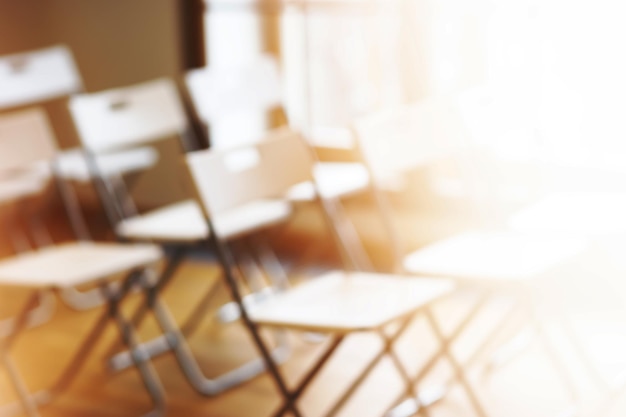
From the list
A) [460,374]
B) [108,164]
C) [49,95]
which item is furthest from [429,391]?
[49,95]

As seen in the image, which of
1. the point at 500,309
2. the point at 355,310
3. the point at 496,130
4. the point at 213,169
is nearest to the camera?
the point at 355,310

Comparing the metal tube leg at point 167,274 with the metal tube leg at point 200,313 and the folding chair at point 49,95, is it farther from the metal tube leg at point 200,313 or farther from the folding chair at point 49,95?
the folding chair at point 49,95

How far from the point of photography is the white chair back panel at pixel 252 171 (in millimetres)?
2648

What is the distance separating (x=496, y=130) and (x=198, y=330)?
1.46 metres

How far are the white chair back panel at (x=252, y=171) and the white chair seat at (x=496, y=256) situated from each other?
0.41 metres

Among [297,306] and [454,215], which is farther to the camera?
[454,215]

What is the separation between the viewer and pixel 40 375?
143 inches

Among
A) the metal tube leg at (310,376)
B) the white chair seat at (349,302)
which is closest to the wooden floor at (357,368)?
the white chair seat at (349,302)

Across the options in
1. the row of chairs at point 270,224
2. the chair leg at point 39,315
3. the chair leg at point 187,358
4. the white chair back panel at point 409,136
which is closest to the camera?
the row of chairs at point 270,224

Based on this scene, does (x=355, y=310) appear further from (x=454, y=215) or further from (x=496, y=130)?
(x=454, y=215)

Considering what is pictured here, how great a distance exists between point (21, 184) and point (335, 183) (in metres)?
1.46

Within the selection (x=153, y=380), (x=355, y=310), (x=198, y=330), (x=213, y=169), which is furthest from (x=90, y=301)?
(x=355, y=310)

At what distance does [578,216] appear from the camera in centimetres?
294

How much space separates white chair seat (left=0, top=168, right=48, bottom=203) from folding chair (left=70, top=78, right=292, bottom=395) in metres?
0.72
